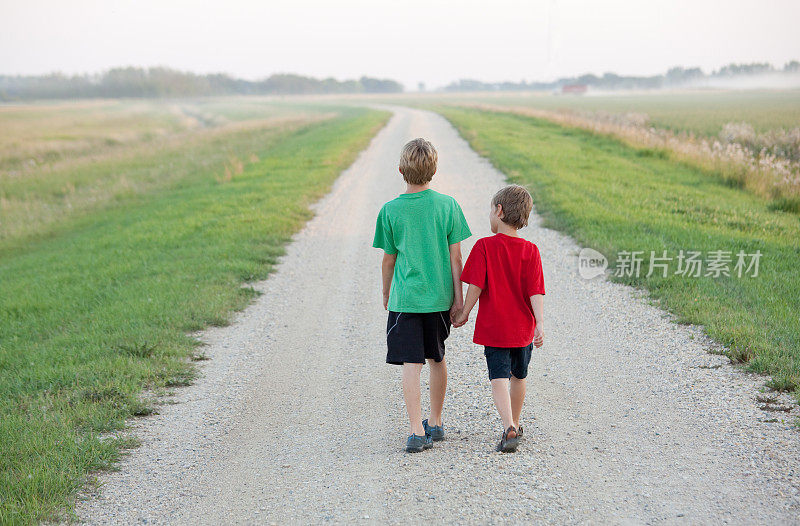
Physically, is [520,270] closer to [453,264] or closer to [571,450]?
[453,264]

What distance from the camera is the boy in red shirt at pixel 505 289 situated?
365 cm

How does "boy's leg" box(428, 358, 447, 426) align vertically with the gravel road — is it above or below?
above

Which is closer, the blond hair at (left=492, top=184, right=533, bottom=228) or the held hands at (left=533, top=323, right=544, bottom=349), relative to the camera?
the blond hair at (left=492, top=184, right=533, bottom=228)

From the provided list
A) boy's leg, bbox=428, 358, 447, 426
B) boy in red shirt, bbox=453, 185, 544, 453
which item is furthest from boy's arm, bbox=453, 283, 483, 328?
boy's leg, bbox=428, 358, 447, 426

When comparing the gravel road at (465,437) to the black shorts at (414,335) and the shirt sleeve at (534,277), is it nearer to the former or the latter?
the black shorts at (414,335)

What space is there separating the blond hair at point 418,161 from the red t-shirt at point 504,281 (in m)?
0.54

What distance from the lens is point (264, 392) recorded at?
5.03m

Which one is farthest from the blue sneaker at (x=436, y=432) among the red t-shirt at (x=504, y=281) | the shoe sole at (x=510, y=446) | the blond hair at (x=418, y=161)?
the blond hair at (x=418, y=161)

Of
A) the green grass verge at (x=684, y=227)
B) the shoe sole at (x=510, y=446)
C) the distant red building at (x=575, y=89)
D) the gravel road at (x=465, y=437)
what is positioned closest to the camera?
the gravel road at (x=465, y=437)

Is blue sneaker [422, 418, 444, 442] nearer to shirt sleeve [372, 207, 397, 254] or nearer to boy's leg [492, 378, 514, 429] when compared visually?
boy's leg [492, 378, 514, 429]

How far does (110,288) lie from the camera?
825 cm

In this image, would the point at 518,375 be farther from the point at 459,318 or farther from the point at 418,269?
the point at 418,269

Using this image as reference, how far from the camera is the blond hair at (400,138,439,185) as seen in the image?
11.5ft

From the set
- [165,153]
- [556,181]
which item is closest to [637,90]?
[165,153]
